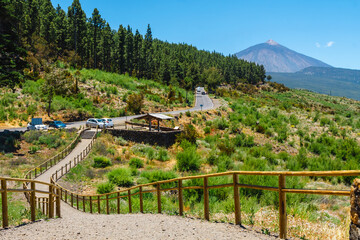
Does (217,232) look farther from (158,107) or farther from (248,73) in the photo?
(248,73)

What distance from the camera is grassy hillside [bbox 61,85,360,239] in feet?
23.3

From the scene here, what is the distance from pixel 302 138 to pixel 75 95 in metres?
37.4

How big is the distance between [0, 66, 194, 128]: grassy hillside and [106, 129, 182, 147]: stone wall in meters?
14.1

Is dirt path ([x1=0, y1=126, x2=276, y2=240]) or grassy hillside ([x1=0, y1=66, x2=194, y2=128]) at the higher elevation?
grassy hillside ([x1=0, y1=66, x2=194, y2=128])

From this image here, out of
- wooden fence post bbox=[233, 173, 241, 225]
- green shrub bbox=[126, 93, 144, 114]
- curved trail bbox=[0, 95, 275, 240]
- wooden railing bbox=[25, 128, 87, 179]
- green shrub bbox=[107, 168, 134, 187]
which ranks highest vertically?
green shrub bbox=[126, 93, 144, 114]

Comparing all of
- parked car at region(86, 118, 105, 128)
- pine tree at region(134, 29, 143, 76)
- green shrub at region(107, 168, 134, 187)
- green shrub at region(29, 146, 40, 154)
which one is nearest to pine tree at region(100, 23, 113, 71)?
pine tree at region(134, 29, 143, 76)

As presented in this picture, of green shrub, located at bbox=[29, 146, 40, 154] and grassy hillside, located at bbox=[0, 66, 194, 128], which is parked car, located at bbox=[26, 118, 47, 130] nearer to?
grassy hillside, located at bbox=[0, 66, 194, 128]

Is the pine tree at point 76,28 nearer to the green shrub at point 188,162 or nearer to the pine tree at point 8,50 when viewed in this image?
the pine tree at point 8,50

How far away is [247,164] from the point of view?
20078 millimetres

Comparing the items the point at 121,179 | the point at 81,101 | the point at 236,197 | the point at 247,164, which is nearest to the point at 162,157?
the point at 121,179

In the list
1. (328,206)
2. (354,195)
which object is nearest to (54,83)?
(328,206)

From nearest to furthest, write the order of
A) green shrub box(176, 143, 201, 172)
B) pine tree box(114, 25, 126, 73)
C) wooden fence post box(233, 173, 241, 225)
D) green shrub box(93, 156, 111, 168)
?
wooden fence post box(233, 173, 241, 225) < green shrub box(176, 143, 201, 172) < green shrub box(93, 156, 111, 168) < pine tree box(114, 25, 126, 73)

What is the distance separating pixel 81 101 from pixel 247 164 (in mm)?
35546

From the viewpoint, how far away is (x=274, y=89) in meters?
142
